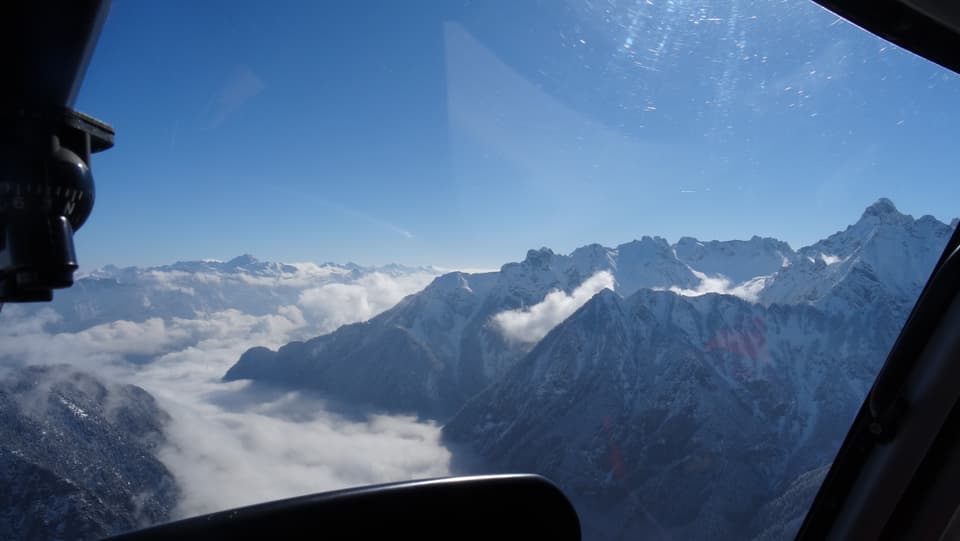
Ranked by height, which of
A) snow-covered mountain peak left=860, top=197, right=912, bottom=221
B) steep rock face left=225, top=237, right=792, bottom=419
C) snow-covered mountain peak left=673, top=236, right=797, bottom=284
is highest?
snow-covered mountain peak left=673, top=236, right=797, bottom=284

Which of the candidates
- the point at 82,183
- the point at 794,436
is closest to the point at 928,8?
the point at 82,183

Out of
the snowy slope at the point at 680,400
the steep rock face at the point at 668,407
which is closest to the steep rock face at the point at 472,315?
the steep rock face at the point at 668,407

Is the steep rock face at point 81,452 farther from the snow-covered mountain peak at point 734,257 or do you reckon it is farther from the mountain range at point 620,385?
the snow-covered mountain peak at point 734,257

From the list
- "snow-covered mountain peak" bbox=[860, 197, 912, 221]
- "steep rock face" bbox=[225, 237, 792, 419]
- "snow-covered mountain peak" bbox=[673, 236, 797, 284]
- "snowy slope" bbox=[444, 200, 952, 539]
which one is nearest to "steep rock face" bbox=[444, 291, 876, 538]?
"snowy slope" bbox=[444, 200, 952, 539]

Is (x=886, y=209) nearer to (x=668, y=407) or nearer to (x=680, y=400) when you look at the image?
(x=668, y=407)

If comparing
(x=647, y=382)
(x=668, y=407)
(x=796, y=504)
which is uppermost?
(x=796, y=504)

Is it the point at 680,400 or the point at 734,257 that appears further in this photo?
the point at 734,257

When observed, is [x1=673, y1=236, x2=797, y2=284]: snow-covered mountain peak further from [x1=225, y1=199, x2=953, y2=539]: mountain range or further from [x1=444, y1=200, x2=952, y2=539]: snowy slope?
[x1=444, y1=200, x2=952, y2=539]: snowy slope

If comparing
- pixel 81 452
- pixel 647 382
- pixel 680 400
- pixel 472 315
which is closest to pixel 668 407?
pixel 680 400

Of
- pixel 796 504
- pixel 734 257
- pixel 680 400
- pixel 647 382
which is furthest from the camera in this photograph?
pixel 734 257
